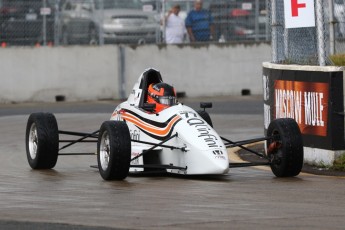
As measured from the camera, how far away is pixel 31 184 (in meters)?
14.0

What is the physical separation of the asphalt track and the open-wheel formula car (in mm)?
192

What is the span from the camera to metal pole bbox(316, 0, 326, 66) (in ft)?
52.7

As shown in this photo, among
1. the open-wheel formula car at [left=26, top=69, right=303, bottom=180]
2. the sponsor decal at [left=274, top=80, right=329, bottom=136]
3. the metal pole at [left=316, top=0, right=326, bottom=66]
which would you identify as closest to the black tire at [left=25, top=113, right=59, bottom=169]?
the open-wheel formula car at [left=26, top=69, right=303, bottom=180]

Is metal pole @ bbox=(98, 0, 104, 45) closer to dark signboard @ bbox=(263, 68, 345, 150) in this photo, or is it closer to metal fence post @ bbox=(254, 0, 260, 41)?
metal fence post @ bbox=(254, 0, 260, 41)

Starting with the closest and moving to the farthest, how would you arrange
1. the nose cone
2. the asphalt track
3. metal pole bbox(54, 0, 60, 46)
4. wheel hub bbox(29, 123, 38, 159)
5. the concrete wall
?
the asphalt track
the nose cone
wheel hub bbox(29, 123, 38, 159)
the concrete wall
metal pole bbox(54, 0, 60, 46)

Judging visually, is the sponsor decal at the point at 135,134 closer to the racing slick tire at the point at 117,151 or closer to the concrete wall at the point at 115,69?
the racing slick tire at the point at 117,151

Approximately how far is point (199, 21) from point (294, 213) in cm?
1929

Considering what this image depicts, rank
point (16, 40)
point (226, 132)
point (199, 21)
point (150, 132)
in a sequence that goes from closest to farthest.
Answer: point (150, 132)
point (226, 132)
point (16, 40)
point (199, 21)

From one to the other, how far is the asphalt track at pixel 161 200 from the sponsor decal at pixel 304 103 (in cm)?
95

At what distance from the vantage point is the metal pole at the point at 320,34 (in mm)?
16078

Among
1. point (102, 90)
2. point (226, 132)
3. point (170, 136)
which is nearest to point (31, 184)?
point (170, 136)

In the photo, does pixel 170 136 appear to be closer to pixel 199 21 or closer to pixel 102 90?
pixel 102 90

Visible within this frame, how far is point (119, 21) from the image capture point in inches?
1197

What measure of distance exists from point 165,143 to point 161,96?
2.64ft
